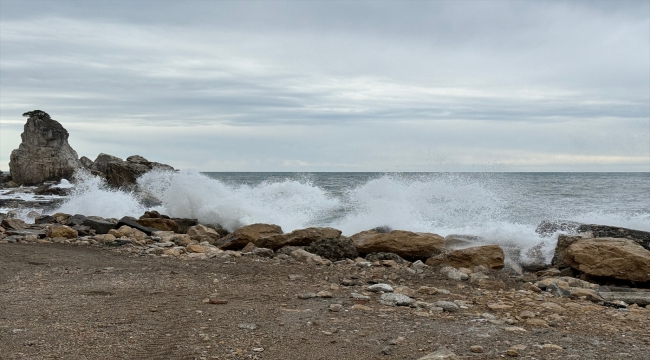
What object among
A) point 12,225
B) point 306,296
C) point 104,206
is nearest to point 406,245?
point 306,296

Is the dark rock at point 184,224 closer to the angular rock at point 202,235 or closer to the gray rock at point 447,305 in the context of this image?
the angular rock at point 202,235

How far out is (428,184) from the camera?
1664cm

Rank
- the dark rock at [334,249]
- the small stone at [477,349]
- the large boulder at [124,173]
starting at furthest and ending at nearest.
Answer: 1. the large boulder at [124,173]
2. the dark rock at [334,249]
3. the small stone at [477,349]

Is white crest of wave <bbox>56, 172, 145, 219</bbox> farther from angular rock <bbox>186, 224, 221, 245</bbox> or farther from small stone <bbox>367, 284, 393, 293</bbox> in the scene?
small stone <bbox>367, 284, 393, 293</bbox>

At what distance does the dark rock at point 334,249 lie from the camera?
9.89 m

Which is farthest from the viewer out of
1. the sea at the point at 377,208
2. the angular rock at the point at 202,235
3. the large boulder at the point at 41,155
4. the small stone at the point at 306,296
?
the large boulder at the point at 41,155

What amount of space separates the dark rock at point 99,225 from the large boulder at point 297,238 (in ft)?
12.8

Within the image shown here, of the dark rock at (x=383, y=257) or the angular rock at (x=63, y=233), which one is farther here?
the angular rock at (x=63, y=233)

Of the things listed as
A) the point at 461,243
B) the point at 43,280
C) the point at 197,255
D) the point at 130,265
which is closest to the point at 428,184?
the point at 461,243

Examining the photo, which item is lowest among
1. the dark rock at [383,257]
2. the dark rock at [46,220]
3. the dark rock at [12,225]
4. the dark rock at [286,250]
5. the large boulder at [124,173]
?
the dark rock at [383,257]

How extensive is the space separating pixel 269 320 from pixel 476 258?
16.4 ft

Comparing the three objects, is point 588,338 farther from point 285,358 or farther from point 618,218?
point 618,218

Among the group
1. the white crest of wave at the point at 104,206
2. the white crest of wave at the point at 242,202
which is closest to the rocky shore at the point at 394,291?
the white crest of wave at the point at 242,202

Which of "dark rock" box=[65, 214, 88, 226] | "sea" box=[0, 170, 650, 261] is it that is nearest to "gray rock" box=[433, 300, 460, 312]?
"sea" box=[0, 170, 650, 261]
